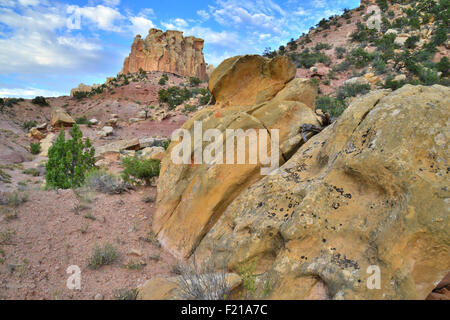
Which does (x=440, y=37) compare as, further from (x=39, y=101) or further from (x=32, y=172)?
(x=39, y=101)

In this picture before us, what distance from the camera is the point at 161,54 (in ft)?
165

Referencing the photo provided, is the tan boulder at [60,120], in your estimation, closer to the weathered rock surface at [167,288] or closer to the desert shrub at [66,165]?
the desert shrub at [66,165]

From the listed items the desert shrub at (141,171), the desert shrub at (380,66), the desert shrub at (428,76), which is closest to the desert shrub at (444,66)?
the desert shrub at (428,76)

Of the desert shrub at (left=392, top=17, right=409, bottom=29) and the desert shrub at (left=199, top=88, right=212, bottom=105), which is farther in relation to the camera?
the desert shrub at (left=199, top=88, right=212, bottom=105)

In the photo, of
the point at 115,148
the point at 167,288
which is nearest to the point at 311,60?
the point at 115,148

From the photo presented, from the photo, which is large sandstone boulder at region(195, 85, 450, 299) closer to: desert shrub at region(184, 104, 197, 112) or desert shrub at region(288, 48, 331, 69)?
desert shrub at region(184, 104, 197, 112)

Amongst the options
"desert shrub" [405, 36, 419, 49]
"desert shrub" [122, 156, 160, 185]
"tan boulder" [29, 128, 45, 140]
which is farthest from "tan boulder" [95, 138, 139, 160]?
"desert shrub" [405, 36, 419, 49]

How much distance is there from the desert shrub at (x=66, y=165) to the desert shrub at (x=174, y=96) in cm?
2066

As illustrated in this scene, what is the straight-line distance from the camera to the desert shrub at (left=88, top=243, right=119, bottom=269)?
408 centimetres

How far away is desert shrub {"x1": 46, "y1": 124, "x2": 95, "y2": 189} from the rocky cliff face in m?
45.7

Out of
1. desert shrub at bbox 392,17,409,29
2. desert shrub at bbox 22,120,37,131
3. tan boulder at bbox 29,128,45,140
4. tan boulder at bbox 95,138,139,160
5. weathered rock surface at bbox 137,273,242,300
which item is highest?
desert shrub at bbox 392,17,409,29

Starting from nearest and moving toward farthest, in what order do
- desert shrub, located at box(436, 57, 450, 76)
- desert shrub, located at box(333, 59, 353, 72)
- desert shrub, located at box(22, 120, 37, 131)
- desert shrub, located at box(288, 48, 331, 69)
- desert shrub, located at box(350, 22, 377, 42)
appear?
1. desert shrub, located at box(436, 57, 450, 76)
2. desert shrub, located at box(333, 59, 353, 72)
3. desert shrub, located at box(288, 48, 331, 69)
4. desert shrub, located at box(350, 22, 377, 42)
5. desert shrub, located at box(22, 120, 37, 131)

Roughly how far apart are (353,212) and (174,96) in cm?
3162
